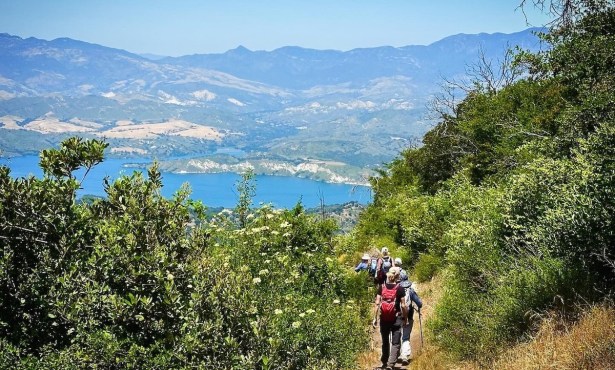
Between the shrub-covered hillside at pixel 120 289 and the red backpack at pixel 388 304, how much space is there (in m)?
2.64

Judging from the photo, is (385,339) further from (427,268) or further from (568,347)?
(427,268)

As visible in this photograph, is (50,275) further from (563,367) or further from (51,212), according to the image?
(563,367)

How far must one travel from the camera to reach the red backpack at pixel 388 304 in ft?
30.4

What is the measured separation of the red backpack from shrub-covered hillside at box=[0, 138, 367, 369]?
104 inches

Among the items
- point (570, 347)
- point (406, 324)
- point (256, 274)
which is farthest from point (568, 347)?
point (256, 274)

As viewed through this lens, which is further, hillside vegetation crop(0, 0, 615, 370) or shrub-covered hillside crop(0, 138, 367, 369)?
hillside vegetation crop(0, 0, 615, 370)

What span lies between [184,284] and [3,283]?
2135mm

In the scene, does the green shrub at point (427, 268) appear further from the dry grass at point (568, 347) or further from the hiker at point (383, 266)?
the dry grass at point (568, 347)

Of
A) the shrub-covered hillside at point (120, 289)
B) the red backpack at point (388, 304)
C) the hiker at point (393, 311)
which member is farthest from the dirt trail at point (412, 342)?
the shrub-covered hillside at point (120, 289)

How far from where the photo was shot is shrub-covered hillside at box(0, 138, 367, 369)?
5.17m

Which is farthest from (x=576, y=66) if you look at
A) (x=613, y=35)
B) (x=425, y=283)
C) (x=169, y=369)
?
(x=169, y=369)

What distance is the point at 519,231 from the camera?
10234 mm

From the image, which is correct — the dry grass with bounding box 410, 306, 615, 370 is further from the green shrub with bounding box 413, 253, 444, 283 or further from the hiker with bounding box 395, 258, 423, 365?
the green shrub with bounding box 413, 253, 444, 283

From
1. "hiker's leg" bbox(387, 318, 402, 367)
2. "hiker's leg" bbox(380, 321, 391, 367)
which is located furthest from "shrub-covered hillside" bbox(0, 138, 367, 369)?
"hiker's leg" bbox(387, 318, 402, 367)
